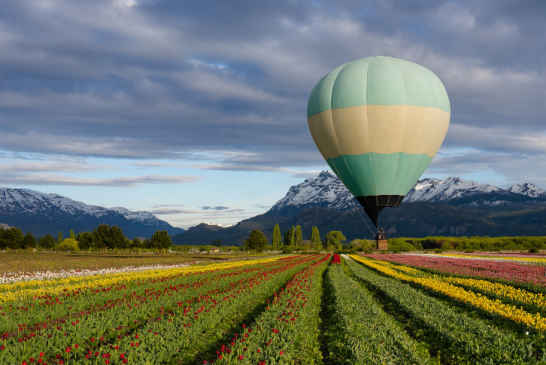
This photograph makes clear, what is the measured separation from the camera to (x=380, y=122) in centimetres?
3147

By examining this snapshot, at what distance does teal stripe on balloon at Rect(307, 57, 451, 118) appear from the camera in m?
31.6

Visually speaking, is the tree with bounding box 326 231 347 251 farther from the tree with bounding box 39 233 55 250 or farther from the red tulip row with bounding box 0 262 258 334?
the red tulip row with bounding box 0 262 258 334

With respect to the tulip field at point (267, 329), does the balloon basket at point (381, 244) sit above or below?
above

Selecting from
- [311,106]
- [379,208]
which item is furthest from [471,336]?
[311,106]

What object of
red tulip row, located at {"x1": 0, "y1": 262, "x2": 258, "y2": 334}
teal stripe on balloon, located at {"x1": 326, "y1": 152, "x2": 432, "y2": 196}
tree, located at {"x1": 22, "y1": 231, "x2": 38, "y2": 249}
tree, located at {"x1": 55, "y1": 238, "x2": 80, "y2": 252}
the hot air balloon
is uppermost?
the hot air balloon

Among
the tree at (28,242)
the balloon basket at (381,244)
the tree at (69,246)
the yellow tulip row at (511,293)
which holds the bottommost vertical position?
the tree at (69,246)

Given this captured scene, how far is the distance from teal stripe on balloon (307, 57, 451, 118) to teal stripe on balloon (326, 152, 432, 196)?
4.73 meters

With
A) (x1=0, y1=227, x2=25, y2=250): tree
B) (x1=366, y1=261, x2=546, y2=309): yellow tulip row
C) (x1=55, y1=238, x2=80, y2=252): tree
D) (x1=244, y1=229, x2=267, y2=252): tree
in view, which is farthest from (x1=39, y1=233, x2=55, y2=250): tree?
(x1=366, y1=261, x2=546, y2=309): yellow tulip row

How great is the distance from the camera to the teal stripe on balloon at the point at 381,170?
3269 centimetres

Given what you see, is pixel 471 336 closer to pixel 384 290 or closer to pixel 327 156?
pixel 384 290

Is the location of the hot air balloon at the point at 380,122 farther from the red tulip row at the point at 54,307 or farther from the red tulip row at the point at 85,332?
the red tulip row at the point at 54,307

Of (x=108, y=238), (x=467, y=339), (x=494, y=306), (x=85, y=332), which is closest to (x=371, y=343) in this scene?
(x=467, y=339)

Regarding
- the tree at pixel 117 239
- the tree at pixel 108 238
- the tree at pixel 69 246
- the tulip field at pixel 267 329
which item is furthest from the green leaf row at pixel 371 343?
the tree at pixel 69 246

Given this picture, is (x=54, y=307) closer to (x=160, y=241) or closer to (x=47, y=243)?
(x=160, y=241)
